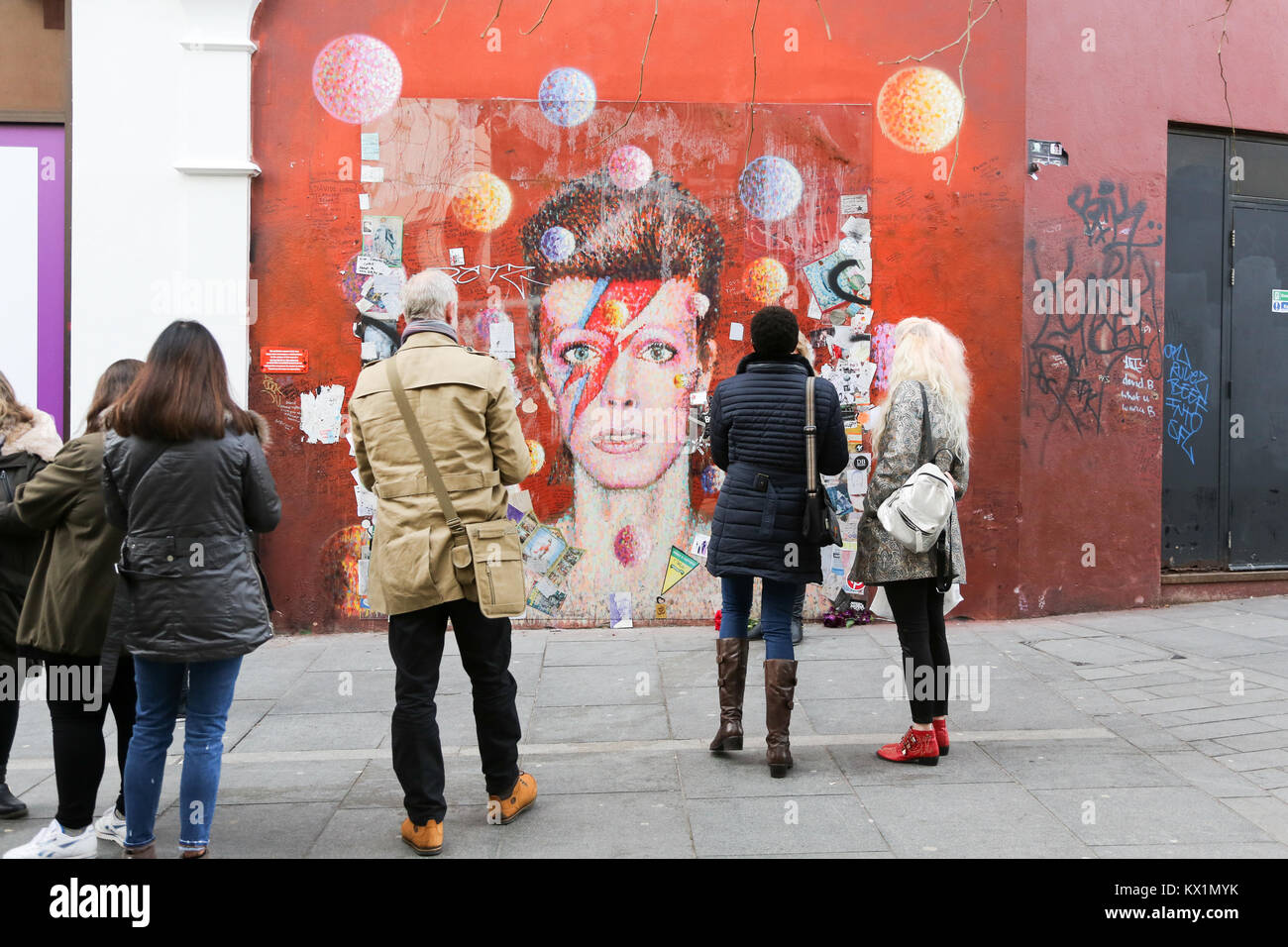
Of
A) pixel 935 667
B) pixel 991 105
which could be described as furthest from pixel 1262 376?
pixel 935 667

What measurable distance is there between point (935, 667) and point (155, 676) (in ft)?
10.5

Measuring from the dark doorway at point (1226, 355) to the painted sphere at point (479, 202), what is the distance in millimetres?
5050

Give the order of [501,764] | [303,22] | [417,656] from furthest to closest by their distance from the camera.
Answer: [303,22]
[501,764]
[417,656]

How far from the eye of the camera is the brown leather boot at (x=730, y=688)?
16.1 feet

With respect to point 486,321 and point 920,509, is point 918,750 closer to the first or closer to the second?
point 920,509

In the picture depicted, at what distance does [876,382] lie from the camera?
7934 millimetres

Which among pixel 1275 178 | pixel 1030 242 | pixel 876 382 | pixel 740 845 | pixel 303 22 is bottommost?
pixel 740 845

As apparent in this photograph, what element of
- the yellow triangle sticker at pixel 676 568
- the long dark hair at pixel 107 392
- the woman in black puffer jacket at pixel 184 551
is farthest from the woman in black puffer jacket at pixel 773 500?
the yellow triangle sticker at pixel 676 568

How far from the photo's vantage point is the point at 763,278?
7879 mm

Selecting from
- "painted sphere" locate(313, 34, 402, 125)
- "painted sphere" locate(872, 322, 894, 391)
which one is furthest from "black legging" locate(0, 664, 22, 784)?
"painted sphere" locate(872, 322, 894, 391)

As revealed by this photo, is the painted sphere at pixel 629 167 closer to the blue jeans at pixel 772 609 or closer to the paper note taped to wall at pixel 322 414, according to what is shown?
the paper note taped to wall at pixel 322 414

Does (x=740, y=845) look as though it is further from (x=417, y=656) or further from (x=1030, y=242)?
(x=1030, y=242)

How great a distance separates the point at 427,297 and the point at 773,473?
1634 millimetres

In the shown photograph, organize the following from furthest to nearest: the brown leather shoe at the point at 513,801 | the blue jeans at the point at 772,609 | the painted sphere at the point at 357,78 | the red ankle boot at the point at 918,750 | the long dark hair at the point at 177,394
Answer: the painted sphere at the point at 357,78 → the red ankle boot at the point at 918,750 → the blue jeans at the point at 772,609 → the brown leather shoe at the point at 513,801 → the long dark hair at the point at 177,394
